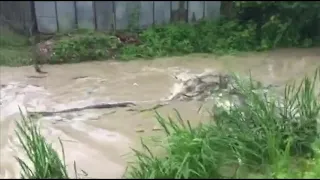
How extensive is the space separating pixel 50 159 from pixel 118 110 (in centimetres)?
204

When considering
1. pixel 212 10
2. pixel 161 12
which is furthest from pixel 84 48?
pixel 212 10

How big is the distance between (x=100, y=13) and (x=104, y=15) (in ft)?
0.20

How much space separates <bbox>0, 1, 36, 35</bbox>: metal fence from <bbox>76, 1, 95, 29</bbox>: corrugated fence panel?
0.61 m

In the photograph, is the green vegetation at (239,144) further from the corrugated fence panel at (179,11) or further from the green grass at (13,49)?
the corrugated fence panel at (179,11)

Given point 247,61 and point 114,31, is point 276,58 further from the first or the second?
point 114,31

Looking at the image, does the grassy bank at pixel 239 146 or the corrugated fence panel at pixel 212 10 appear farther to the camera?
the corrugated fence panel at pixel 212 10

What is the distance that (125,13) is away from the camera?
26.4 feet

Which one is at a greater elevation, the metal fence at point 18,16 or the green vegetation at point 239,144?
the metal fence at point 18,16

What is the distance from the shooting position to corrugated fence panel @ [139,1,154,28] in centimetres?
785

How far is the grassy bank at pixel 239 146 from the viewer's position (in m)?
3.45

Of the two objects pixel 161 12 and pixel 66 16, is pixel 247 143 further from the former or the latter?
pixel 161 12

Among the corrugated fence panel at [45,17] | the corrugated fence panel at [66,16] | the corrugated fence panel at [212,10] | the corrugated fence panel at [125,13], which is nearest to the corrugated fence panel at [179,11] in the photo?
the corrugated fence panel at [212,10]

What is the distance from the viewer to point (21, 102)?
5.78 metres

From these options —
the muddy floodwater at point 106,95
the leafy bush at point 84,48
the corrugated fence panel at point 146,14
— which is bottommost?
the muddy floodwater at point 106,95
